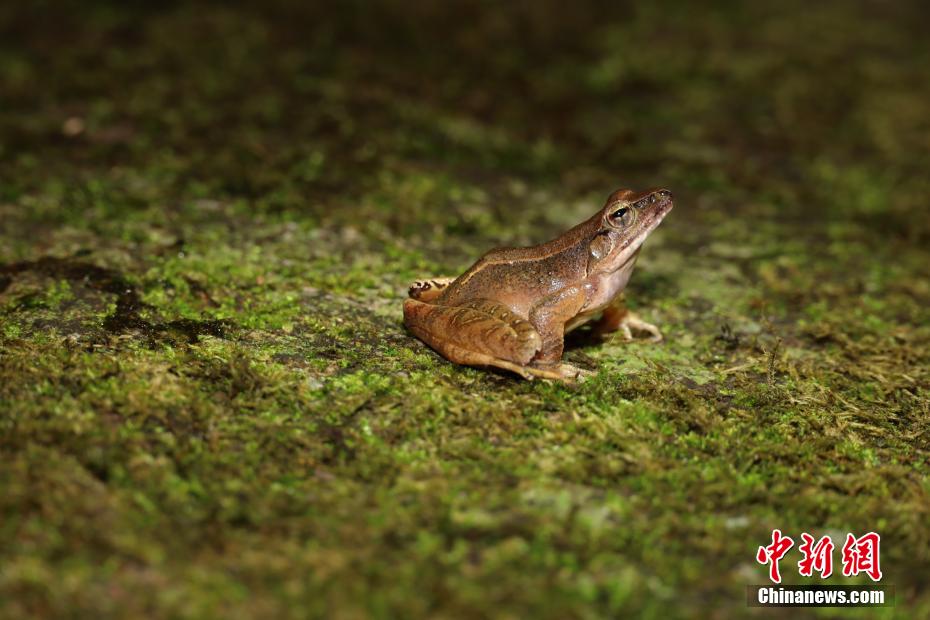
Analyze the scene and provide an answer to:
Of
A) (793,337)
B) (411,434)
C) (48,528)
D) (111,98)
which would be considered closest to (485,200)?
(793,337)

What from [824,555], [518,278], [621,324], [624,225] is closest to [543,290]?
[518,278]

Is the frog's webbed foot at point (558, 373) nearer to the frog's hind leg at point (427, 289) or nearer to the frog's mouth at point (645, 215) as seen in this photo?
the frog's mouth at point (645, 215)

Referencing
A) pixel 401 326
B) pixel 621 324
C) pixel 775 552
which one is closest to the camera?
pixel 775 552

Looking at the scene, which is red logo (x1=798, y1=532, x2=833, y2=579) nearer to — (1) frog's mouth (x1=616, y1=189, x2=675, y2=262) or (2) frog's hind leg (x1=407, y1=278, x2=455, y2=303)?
(1) frog's mouth (x1=616, y1=189, x2=675, y2=262)

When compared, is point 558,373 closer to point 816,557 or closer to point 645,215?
point 645,215

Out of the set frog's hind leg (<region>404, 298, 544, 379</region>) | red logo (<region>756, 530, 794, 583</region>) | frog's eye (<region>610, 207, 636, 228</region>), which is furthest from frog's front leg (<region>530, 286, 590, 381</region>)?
red logo (<region>756, 530, 794, 583</region>)
